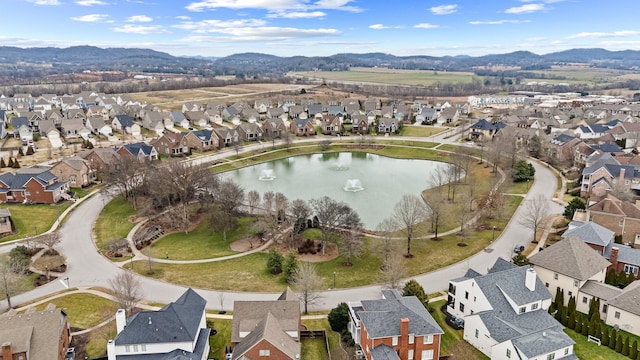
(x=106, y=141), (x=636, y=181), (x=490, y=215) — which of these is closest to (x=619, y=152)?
(x=636, y=181)

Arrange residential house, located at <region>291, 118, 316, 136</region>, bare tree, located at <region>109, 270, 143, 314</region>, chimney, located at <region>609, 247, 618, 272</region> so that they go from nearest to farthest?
bare tree, located at <region>109, 270, 143, 314</region> → chimney, located at <region>609, 247, 618, 272</region> → residential house, located at <region>291, 118, 316, 136</region>

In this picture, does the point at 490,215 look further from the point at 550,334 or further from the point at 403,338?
the point at 403,338

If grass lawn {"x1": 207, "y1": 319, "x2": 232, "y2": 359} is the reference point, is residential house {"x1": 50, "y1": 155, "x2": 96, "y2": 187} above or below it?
above

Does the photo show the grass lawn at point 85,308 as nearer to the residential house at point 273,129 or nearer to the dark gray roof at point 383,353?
the dark gray roof at point 383,353

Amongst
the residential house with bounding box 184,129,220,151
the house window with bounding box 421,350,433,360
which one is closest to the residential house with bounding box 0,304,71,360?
the house window with bounding box 421,350,433,360

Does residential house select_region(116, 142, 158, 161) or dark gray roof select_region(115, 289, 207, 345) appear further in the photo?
residential house select_region(116, 142, 158, 161)

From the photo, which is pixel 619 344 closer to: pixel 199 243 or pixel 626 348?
pixel 626 348

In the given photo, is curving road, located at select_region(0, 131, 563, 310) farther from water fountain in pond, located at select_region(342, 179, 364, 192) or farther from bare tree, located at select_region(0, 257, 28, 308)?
water fountain in pond, located at select_region(342, 179, 364, 192)
